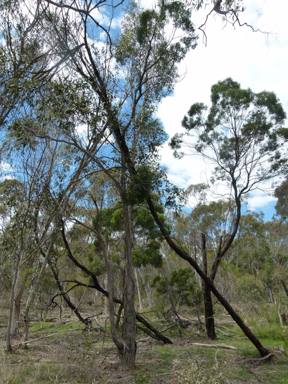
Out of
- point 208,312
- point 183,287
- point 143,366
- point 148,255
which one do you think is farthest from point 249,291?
point 143,366

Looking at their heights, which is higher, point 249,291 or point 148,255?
point 148,255

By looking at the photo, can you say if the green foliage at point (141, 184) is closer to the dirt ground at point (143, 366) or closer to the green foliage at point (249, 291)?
the dirt ground at point (143, 366)

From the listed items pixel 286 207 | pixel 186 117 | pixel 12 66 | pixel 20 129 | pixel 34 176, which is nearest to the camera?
pixel 20 129

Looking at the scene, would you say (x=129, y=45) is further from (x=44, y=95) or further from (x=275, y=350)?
(x=275, y=350)

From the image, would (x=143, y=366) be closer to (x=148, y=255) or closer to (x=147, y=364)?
(x=147, y=364)

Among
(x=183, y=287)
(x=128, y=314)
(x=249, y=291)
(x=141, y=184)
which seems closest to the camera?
(x=141, y=184)

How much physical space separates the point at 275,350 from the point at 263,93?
314 inches

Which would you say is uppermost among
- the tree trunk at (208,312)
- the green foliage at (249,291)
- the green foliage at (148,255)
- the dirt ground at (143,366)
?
the green foliage at (148,255)

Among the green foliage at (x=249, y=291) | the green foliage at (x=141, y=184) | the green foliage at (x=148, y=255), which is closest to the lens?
the green foliage at (x=141, y=184)

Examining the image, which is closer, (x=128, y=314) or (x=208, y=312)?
(x=128, y=314)

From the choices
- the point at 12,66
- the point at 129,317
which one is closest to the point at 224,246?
the point at 129,317

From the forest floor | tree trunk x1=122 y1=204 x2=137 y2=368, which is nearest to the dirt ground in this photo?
the forest floor

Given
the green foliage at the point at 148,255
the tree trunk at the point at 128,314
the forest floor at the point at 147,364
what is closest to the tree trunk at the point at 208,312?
the forest floor at the point at 147,364

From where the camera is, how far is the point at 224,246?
369 inches
